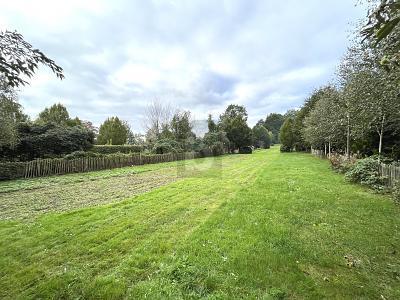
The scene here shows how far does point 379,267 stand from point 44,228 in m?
7.01

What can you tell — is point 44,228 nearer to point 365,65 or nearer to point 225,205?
point 225,205

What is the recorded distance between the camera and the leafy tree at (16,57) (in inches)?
116

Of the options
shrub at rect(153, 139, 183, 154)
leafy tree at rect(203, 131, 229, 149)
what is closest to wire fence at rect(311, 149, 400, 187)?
shrub at rect(153, 139, 183, 154)

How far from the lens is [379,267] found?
4.07 m

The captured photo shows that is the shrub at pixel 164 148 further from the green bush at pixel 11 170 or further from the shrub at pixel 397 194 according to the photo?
the shrub at pixel 397 194

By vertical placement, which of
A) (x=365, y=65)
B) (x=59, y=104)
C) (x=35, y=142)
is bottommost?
(x=35, y=142)

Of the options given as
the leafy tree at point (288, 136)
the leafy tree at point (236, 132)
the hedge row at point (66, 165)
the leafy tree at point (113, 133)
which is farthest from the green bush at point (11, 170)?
the leafy tree at point (288, 136)

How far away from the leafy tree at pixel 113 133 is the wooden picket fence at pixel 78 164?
57.7 feet

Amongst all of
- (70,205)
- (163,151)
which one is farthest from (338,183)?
(163,151)

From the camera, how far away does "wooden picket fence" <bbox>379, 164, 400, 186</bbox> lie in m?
9.41

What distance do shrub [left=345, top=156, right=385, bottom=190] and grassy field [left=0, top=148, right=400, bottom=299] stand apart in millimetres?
2239

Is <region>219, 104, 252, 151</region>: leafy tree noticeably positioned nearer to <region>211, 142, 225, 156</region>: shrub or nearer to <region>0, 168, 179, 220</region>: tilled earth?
<region>211, 142, 225, 156</region>: shrub

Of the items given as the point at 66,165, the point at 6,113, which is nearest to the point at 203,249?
the point at 66,165

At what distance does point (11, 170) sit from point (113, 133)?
26.7m
